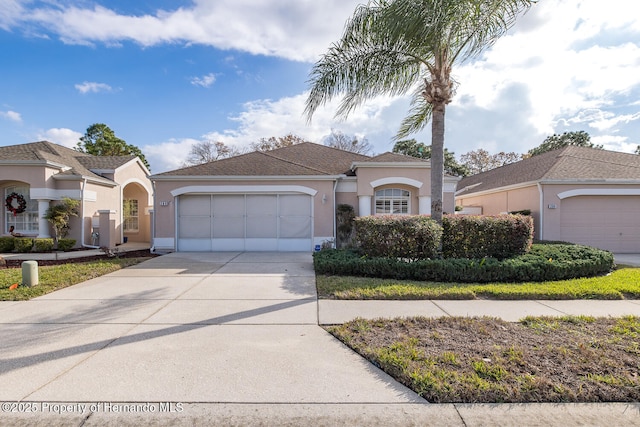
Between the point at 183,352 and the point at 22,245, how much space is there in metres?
14.6

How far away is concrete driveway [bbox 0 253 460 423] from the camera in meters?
3.00

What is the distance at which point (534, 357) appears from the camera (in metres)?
3.63

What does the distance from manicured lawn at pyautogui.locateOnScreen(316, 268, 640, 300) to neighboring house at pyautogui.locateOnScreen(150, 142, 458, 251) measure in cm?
599

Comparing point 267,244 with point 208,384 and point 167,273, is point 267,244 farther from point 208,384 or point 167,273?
point 208,384

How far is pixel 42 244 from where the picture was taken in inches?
526

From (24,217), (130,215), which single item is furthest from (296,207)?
(24,217)

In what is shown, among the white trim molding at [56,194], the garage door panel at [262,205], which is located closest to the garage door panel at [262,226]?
the garage door panel at [262,205]

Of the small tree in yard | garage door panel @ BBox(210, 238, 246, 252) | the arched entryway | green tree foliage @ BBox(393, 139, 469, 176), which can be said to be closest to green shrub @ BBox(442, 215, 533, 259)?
garage door panel @ BBox(210, 238, 246, 252)

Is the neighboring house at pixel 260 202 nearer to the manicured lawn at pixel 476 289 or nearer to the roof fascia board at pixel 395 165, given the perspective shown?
the roof fascia board at pixel 395 165

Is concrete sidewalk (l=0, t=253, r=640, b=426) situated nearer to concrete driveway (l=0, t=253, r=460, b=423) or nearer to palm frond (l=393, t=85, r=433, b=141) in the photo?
concrete driveway (l=0, t=253, r=460, b=423)

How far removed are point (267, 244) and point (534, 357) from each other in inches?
428

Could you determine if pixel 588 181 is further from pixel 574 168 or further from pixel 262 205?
pixel 262 205

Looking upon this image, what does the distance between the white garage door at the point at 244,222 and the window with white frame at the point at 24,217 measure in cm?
804

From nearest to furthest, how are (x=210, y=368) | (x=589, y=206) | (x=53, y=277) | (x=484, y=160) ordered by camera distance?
(x=210, y=368) → (x=53, y=277) → (x=589, y=206) → (x=484, y=160)
